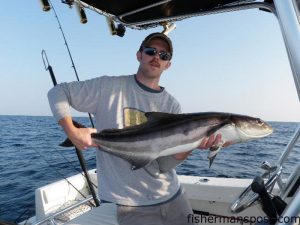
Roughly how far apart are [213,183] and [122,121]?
2604 mm

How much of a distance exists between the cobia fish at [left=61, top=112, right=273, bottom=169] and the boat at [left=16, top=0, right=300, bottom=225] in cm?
37

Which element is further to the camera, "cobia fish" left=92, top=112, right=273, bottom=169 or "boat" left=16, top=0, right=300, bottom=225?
"cobia fish" left=92, top=112, right=273, bottom=169

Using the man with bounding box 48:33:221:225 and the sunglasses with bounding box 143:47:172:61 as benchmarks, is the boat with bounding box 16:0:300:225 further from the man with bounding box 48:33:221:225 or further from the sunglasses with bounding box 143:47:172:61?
the sunglasses with bounding box 143:47:172:61

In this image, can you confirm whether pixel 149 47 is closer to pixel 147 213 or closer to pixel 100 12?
pixel 100 12

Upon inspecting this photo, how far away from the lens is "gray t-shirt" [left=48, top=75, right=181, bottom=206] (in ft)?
10.1

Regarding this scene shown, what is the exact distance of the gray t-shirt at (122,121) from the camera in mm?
3064

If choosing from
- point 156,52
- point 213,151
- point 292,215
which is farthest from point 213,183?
point 292,215

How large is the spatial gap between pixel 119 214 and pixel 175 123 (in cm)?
110

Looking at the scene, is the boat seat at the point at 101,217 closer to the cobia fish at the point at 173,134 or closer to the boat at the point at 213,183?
the boat at the point at 213,183

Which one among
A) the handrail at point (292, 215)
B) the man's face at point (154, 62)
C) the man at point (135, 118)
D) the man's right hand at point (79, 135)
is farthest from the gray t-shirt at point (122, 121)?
the handrail at point (292, 215)

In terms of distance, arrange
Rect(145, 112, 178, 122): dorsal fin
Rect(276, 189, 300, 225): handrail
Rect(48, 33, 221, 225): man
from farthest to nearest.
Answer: Rect(48, 33, 221, 225): man
Rect(145, 112, 178, 122): dorsal fin
Rect(276, 189, 300, 225): handrail

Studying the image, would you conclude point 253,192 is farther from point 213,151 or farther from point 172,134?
point 172,134

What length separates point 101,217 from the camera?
326 centimetres

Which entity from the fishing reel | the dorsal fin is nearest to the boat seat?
the dorsal fin
